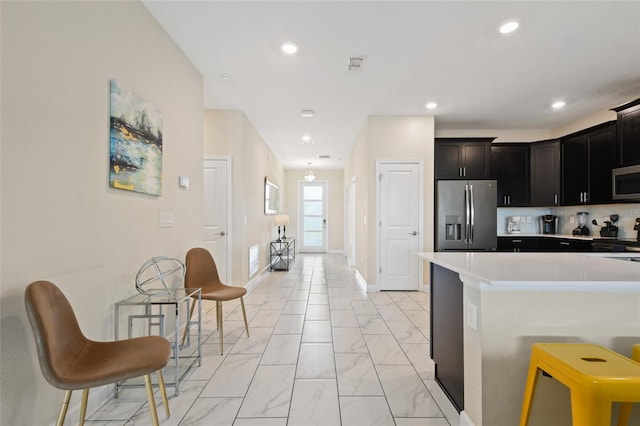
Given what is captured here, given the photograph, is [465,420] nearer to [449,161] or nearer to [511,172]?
[449,161]

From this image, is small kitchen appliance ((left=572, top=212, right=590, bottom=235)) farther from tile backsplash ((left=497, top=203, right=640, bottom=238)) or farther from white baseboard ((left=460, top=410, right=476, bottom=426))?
white baseboard ((left=460, top=410, right=476, bottom=426))

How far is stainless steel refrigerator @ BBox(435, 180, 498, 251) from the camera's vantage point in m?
4.43

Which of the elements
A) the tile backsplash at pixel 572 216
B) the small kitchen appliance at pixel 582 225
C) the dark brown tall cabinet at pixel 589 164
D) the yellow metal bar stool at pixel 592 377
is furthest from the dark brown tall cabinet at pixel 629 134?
the yellow metal bar stool at pixel 592 377

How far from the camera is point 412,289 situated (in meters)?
4.60

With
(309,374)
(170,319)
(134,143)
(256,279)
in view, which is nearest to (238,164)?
(256,279)

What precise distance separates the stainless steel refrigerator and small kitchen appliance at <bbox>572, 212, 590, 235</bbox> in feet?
4.46

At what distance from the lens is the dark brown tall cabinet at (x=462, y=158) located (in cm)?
470

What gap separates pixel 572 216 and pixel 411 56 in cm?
418

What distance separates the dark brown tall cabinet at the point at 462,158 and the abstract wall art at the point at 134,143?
403 centimetres

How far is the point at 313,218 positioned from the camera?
365 inches

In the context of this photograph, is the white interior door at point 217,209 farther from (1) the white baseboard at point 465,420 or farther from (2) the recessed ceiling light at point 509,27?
(2) the recessed ceiling light at point 509,27

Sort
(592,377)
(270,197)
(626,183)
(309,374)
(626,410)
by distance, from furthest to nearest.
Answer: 1. (270,197)
2. (626,183)
3. (309,374)
4. (626,410)
5. (592,377)

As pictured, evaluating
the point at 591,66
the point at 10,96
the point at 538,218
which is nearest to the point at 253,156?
the point at 10,96

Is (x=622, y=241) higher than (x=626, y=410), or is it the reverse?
(x=622, y=241)
